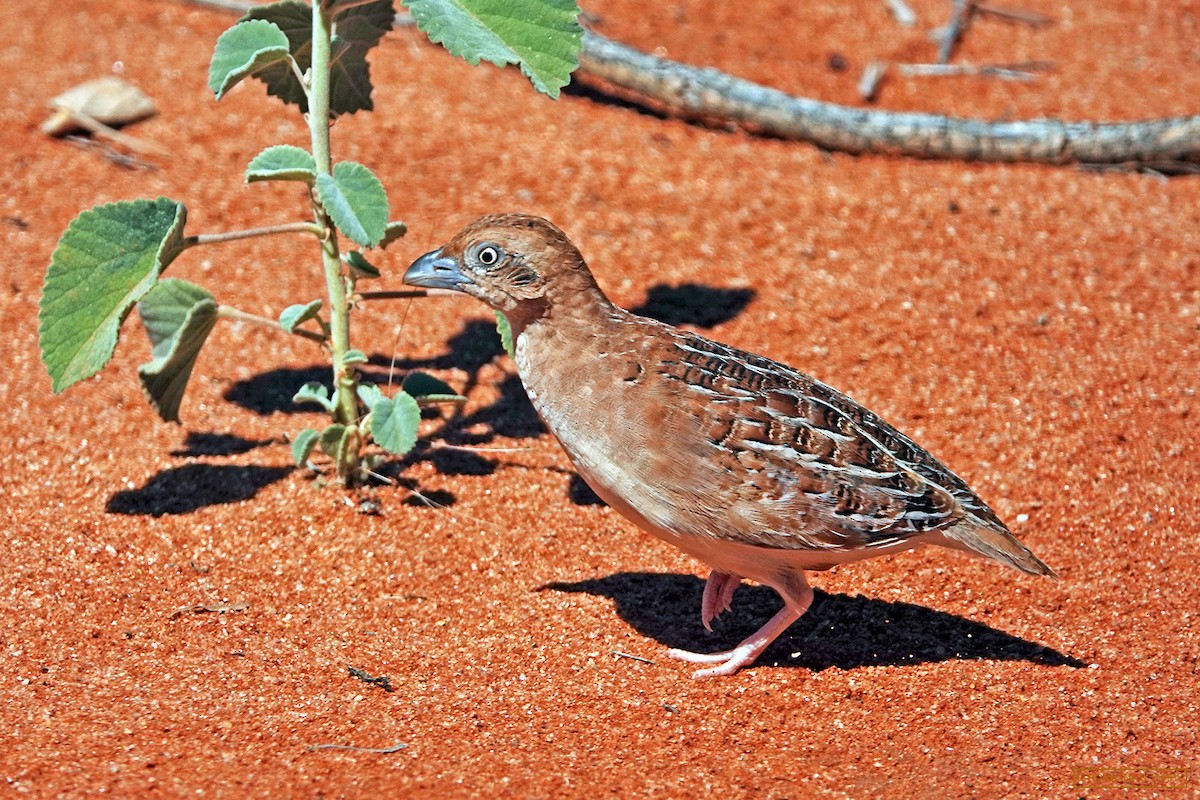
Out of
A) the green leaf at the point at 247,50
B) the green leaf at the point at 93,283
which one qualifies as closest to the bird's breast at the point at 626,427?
the green leaf at the point at 247,50

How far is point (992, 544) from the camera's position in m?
5.23

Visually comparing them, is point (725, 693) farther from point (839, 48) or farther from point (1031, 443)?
point (839, 48)

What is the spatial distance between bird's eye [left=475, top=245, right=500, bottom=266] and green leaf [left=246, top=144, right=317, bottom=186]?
78 centimetres

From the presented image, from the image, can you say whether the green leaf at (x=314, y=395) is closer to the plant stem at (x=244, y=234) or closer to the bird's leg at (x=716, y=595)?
the plant stem at (x=244, y=234)

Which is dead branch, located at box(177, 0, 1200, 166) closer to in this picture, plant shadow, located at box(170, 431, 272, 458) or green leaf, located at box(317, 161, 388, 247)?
plant shadow, located at box(170, 431, 272, 458)

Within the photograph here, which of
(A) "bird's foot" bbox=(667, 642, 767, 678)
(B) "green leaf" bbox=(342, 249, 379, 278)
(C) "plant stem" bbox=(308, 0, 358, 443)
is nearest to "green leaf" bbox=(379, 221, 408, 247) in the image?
(B) "green leaf" bbox=(342, 249, 379, 278)

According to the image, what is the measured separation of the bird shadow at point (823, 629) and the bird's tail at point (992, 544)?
0.47 meters

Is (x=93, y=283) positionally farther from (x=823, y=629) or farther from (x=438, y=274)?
(x=823, y=629)

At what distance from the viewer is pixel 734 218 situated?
859 cm

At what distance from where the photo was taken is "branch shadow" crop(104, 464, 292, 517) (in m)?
6.29

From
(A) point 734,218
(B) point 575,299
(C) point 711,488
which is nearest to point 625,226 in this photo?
(A) point 734,218

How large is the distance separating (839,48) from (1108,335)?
14.3 feet

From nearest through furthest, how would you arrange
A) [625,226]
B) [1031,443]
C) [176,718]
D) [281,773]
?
[281,773] < [176,718] < [1031,443] < [625,226]

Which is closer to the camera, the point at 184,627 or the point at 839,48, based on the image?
the point at 184,627
